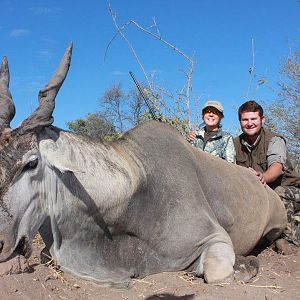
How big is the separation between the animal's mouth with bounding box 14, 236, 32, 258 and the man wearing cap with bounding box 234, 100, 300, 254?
2.73 m

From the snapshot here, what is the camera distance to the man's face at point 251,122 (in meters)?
5.38

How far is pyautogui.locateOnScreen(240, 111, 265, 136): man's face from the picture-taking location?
17.6ft

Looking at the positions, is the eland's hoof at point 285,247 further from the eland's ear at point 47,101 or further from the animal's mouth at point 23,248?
the eland's ear at point 47,101

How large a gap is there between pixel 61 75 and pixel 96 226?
39.9 inches

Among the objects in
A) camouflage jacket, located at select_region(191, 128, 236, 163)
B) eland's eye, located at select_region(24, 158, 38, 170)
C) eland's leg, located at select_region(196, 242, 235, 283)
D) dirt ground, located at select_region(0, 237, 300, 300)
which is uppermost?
camouflage jacket, located at select_region(191, 128, 236, 163)

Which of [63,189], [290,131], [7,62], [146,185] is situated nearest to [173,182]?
[146,185]

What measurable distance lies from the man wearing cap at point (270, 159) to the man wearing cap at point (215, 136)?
16cm

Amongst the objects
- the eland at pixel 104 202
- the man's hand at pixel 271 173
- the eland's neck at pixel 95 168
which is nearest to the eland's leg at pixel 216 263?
the eland at pixel 104 202

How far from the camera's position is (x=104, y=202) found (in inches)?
132

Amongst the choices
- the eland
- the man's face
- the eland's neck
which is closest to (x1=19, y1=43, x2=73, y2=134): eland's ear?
the eland

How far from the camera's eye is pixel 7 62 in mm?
3609

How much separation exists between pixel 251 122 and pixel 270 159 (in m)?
0.45

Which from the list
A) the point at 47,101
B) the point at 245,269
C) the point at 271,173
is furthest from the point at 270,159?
the point at 47,101

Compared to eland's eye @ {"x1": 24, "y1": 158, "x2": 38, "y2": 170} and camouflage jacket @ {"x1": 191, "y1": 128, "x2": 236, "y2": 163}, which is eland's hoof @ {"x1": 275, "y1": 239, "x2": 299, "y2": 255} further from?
eland's eye @ {"x1": 24, "y1": 158, "x2": 38, "y2": 170}
